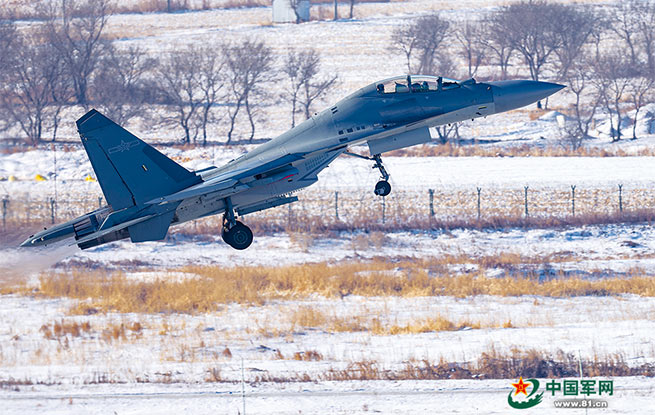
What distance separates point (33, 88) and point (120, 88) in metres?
6.24

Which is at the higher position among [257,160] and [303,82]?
[303,82]

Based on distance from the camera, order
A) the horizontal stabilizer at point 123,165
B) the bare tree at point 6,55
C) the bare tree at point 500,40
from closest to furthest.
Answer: the horizontal stabilizer at point 123,165 → the bare tree at point 6,55 → the bare tree at point 500,40

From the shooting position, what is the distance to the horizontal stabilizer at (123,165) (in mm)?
23891

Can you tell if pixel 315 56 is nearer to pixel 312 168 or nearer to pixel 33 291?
pixel 33 291

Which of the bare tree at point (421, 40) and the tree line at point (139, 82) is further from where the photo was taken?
the bare tree at point (421, 40)

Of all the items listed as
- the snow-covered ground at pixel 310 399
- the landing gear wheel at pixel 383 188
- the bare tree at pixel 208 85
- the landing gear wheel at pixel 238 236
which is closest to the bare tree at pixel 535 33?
the bare tree at pixel 208 85

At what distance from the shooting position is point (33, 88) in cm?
6606

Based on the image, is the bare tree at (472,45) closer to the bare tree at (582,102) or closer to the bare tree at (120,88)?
the bare tree at (582,102)

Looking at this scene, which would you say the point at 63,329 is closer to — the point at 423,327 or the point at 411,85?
the point at 423,327

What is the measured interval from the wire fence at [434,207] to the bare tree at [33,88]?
14.9 metres

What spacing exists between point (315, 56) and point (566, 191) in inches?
1388

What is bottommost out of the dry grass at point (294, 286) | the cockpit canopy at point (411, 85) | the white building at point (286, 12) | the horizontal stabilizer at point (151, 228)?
the dry grass at point (294, 286)

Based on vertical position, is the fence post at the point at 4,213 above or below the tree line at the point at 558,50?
below

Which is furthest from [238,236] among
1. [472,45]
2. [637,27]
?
[637,27]
